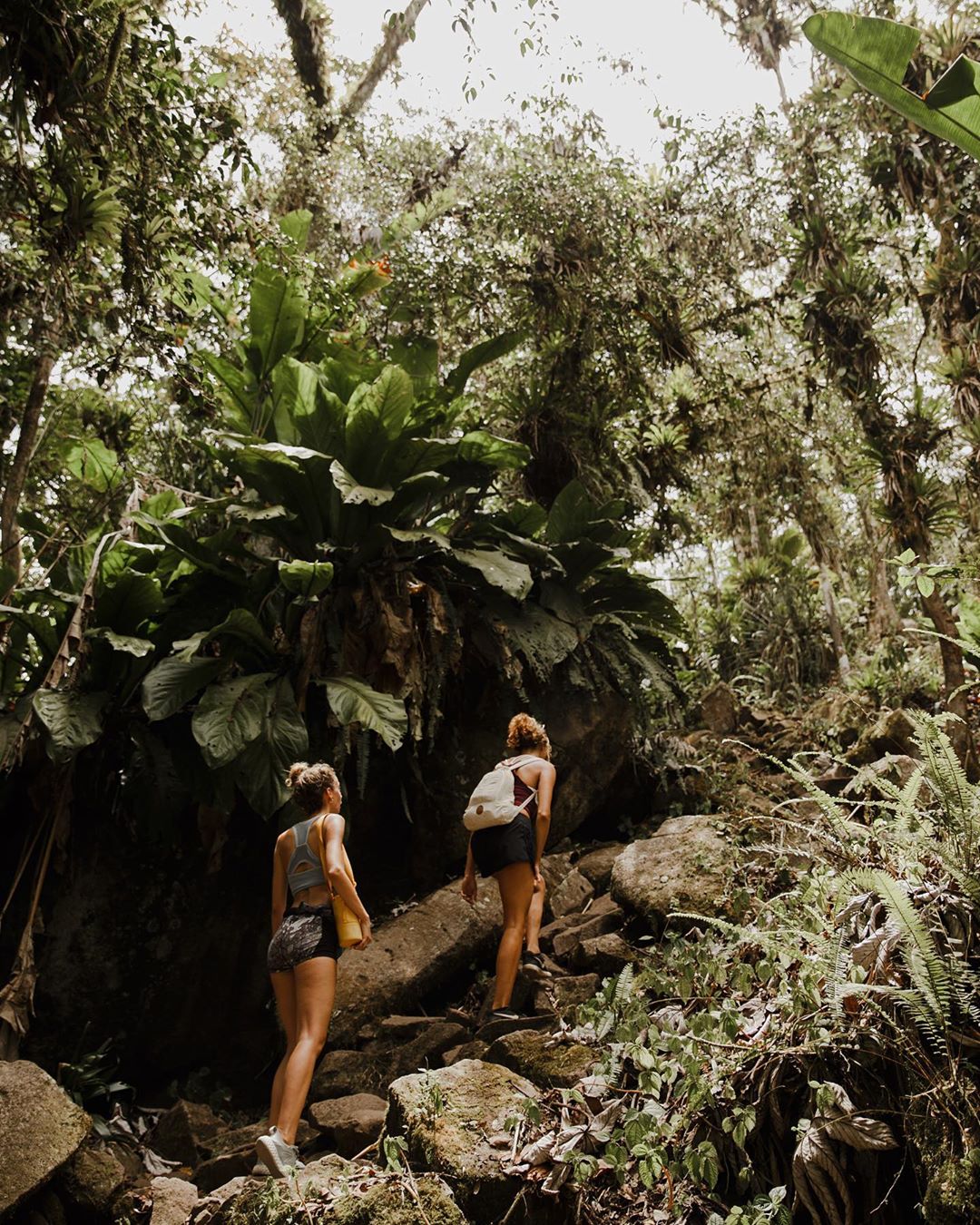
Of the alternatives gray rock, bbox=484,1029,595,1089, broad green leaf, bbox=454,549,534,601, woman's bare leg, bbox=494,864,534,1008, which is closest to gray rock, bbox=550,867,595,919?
woman's bare leg, bbox=494,864,534,1008

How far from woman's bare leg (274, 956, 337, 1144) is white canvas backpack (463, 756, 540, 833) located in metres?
0.96

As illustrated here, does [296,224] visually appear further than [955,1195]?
Yes

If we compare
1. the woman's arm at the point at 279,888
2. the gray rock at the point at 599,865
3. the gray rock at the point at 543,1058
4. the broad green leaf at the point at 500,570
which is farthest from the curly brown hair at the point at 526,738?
the gray rock at the point at 543,1058

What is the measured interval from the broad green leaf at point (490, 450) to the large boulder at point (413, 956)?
8.47ft

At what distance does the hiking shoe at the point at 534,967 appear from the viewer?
13.5ft

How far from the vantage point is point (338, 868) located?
343 cm

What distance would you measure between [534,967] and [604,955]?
0.33 m

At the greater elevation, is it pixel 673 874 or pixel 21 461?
pixel 21 461

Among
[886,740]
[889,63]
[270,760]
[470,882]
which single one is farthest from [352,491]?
[886,740]

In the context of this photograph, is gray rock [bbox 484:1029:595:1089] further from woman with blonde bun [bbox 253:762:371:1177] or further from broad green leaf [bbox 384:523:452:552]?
broad green leaf [bbox 384:523:452:552]

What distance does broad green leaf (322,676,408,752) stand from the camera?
463cm

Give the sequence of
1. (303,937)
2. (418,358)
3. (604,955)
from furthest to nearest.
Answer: (418,358) < (604,955) < (303,937)

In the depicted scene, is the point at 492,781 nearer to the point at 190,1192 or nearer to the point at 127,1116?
the point at 190,1192

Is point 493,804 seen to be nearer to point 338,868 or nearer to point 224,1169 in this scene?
point 338,868
